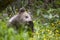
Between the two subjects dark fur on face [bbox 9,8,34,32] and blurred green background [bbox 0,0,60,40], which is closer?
dark fur on face [bbox 9,8,34,32]

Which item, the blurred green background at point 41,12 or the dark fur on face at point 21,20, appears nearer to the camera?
the dark fur on face at point 21,20

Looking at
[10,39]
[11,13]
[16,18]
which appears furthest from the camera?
[11,13]

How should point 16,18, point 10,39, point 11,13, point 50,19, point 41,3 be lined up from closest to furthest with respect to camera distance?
point 10,39
point 16,18
point 50,19
point 11,13
point 41,3

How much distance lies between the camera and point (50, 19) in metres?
9.45

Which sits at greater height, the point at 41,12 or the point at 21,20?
the point at 21,20

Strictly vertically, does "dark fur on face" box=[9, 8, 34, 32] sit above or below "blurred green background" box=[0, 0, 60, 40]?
above

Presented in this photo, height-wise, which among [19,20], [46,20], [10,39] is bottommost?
[46,20]

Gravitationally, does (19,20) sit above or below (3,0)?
below

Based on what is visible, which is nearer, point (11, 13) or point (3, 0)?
point (3, 0)

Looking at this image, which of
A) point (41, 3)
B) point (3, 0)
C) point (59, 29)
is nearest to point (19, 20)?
point (3, 0)

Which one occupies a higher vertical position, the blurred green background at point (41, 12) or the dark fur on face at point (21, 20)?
the dark fur on face at point (21, 20)

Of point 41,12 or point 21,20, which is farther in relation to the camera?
point 41,12

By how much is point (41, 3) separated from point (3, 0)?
412 centimetres

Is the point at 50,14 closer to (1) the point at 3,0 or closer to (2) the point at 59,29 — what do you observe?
(2) the point at 59,29
